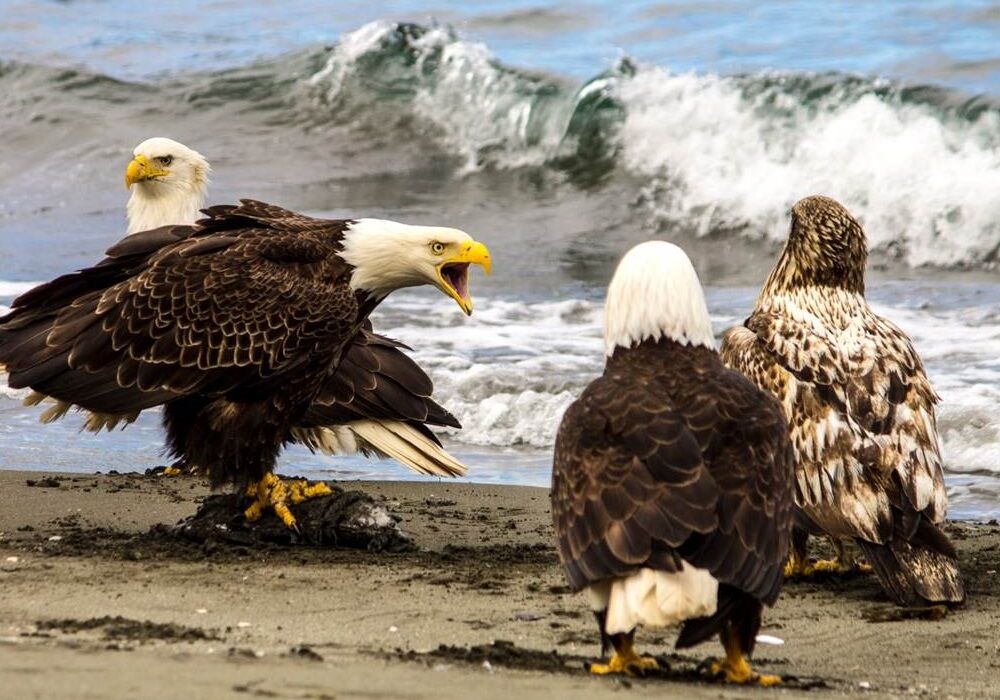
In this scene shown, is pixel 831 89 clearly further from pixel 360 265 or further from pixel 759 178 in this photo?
pixel 360 265

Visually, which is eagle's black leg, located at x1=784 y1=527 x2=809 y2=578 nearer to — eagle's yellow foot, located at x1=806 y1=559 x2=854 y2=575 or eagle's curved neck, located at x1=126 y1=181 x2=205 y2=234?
eagle's yellow foot, located at x1=806 y1=559 x2=854 y2=575

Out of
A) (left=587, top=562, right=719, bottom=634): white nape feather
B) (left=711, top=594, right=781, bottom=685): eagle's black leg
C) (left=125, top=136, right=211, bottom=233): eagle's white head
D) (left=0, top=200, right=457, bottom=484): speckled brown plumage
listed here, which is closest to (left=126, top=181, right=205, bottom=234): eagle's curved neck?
(left=125, top=136, right=211, bottom=233): eagle's white head

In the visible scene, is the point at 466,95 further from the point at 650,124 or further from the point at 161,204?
the point at 161,204

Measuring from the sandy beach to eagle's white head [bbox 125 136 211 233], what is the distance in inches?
87.0

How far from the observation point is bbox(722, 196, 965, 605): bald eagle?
22.6 ft

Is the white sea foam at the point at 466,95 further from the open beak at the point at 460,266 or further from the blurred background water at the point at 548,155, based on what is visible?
the open beak at the point at 460,266

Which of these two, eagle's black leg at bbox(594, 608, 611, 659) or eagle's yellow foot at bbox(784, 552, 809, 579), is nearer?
eagle's black leg at bbox(594, 608, 611, 659)

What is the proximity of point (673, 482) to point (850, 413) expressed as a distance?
7.11 feet

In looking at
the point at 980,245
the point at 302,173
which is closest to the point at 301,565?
the point at 980,245

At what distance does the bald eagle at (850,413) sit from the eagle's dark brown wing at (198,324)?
70.1 inches

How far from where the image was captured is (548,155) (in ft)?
67.4

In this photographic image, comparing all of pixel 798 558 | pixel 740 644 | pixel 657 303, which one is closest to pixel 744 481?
pixel 740 644

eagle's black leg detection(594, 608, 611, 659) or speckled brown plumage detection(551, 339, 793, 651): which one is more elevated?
speckled brown plumage detection(551, 339, 793, 651)

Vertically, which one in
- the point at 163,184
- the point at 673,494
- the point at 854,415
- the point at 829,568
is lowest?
the point at 829,568
